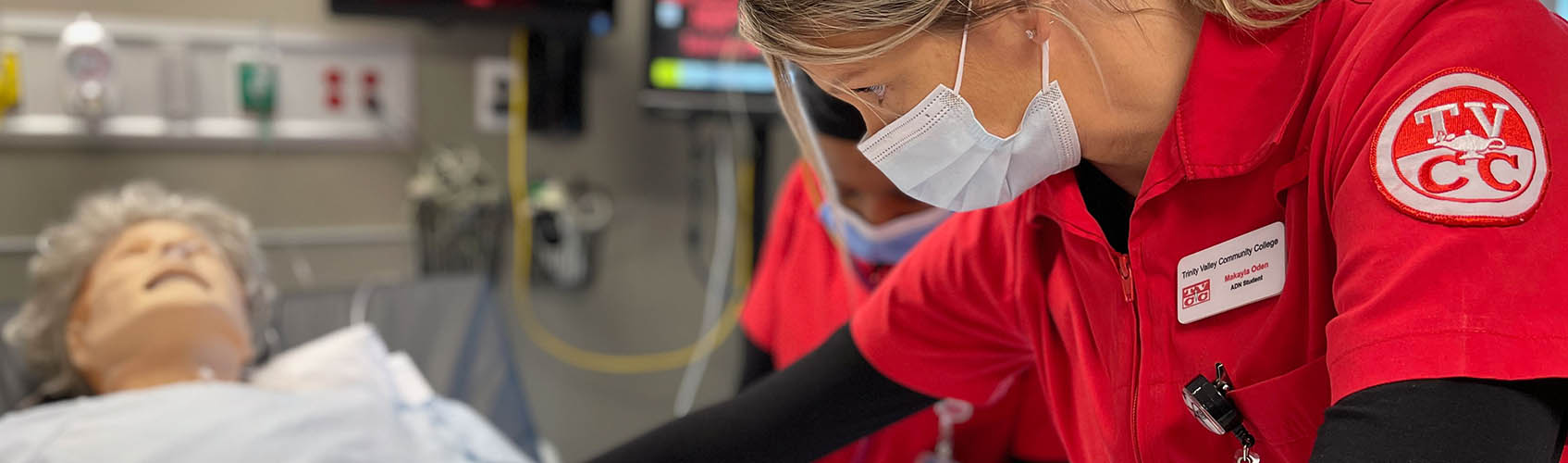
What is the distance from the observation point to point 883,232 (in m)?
1.59

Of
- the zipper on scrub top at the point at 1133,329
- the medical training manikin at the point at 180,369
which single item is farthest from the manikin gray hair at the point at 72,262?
the zipper on scrub top at the point at 1133,329

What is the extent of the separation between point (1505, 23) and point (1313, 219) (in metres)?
0.16

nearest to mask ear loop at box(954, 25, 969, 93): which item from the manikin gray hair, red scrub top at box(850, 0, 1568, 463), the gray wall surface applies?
red scrub top at box(850, 0, 1568, 463)

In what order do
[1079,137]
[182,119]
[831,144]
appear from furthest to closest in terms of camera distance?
[182,119] → [831,144] → [1079,137]

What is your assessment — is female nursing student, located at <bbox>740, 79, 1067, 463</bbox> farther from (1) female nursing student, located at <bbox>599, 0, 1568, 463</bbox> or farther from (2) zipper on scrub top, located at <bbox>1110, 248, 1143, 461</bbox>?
(2) zipper on scrub top, located at <bbox>1110, 248, 1143, 461</bbox>

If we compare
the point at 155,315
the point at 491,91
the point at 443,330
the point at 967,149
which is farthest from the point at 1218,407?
the point at 491,91

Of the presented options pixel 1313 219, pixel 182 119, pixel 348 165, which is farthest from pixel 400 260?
pixel 1313 219

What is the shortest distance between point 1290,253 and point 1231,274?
0.18ft

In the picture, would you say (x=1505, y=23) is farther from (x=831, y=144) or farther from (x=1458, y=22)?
(x=831, y=144)

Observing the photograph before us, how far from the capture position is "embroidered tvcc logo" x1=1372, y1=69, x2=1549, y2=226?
62cm

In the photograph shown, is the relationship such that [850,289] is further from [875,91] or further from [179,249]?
[179,249]

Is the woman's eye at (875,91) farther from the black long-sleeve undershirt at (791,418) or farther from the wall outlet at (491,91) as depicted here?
the wall outlet at (491,91)

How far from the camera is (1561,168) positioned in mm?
625

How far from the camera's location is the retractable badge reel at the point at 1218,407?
2.75 feet
